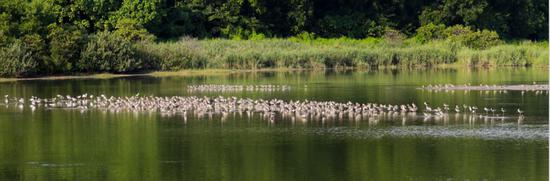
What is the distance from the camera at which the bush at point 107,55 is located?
60.3m

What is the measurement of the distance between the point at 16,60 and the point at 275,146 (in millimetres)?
30710

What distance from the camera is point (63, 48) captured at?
195ft

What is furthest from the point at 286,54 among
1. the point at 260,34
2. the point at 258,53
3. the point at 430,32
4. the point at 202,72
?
the point at 430,32

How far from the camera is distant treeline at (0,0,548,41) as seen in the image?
73.9 metres

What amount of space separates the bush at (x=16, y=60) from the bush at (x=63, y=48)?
52.4 inches

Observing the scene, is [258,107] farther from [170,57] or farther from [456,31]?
[456,31]

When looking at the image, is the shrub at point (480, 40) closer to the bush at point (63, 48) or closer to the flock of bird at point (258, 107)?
the bush at point (63, 48)

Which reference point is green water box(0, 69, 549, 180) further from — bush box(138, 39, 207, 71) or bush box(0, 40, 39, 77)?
bush box(138, 39, 207, 71)

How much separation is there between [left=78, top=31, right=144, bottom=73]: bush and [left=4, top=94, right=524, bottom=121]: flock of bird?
61.1 feet

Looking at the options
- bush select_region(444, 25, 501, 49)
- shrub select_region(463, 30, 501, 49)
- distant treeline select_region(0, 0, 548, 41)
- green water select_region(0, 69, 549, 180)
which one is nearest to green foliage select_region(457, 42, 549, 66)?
bush select_region(444, 25, 501, 49)

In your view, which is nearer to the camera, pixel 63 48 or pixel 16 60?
pixel 16 60

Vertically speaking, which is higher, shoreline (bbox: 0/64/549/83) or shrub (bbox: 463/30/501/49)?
shrub (bbox: 463/30/501/49)

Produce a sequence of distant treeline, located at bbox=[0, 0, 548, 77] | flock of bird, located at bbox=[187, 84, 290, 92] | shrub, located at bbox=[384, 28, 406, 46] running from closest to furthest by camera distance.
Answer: flock of bird, located at bbox=[187, 84, 290, 92]
distant treeline, located at bbox=[0, 0, 548, 77]
shrub, located at bbox=[384, 28, 406, 46]

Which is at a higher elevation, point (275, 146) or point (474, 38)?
point (474, 38)
